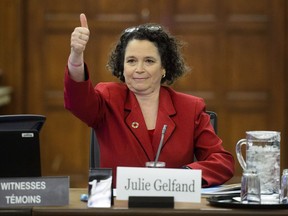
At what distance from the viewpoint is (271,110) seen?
21.6 ft

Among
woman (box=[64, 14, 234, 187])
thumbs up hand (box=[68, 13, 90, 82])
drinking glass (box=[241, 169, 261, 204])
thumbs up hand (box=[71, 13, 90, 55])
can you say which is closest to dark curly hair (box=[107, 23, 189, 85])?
woman (box=[64, 14, 234, 187])

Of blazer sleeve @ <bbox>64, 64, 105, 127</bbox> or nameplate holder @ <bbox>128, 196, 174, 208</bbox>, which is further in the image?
blazer sleeve @ <bbox>64, 64, 105, 127</bbox>

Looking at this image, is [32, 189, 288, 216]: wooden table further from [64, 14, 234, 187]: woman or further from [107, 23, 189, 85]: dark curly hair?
[107, 23, 189, 85]: dark curly hair

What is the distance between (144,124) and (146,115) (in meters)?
0.09

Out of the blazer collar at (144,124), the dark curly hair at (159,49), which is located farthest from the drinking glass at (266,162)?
the dark curly hair at (159,49)

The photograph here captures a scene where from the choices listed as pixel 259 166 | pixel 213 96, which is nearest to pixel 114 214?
pixel 259 166

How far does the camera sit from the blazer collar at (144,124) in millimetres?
2975

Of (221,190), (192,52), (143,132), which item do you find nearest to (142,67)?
(143,132)

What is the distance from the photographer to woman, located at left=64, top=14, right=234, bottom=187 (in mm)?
2934

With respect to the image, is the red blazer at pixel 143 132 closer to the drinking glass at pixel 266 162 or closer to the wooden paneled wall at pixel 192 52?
the drinking glass at pixel 266 162

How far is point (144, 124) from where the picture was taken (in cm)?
302

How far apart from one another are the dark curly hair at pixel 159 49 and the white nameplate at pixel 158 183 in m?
1.12

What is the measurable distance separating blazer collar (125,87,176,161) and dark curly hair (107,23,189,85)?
0.18 m

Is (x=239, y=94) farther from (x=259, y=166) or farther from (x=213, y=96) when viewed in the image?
(x=259, y=166)
